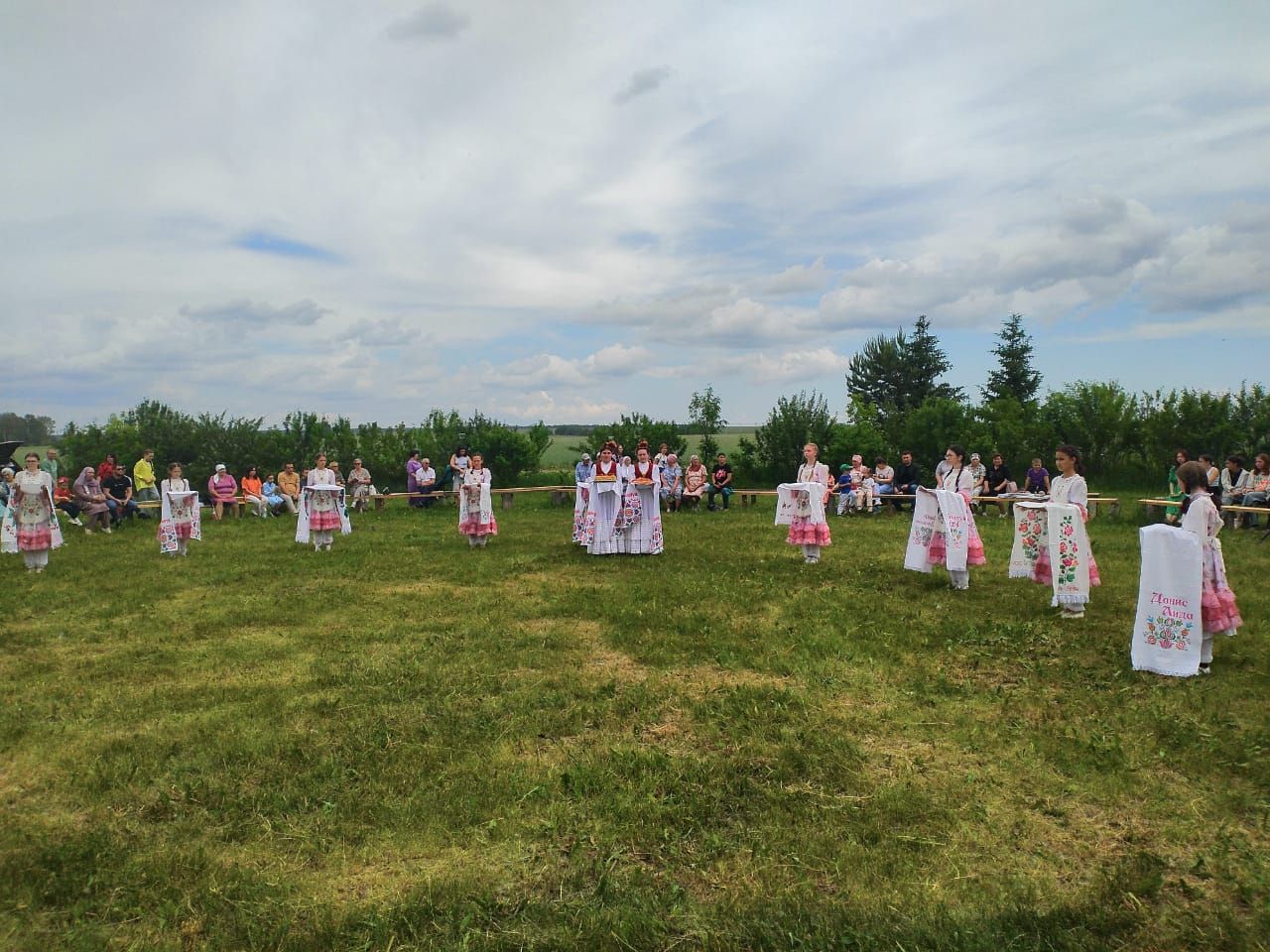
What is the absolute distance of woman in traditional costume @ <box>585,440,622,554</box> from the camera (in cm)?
1180

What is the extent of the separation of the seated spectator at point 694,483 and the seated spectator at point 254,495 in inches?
366

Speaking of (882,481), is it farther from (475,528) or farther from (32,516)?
(32,516)

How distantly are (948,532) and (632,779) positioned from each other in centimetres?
560

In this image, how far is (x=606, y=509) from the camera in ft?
39.0

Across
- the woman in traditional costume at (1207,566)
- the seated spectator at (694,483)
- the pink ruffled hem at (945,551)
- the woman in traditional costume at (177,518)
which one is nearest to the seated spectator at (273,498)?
the woman in traditional costume at (177,518)

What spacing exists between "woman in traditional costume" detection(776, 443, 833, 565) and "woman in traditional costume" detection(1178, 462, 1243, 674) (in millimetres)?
4814

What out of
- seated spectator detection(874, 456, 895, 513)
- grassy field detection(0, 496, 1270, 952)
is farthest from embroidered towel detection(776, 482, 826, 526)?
seated spectator detection(874, 456, 895, 513)

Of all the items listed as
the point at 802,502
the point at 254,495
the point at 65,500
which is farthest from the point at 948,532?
the point at 65,500

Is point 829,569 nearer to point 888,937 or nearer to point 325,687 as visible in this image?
point 325,687

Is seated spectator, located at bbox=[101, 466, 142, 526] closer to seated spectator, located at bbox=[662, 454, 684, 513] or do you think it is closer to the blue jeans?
seated spectator, located at bbox=[662, 454, 684, 513]

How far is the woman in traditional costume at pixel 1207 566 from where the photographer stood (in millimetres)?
5949

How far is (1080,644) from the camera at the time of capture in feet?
22.2

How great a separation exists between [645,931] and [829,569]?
743cm

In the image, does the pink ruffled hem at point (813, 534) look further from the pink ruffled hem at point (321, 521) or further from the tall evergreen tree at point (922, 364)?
the tall evergreen tree at point (922, 364)
